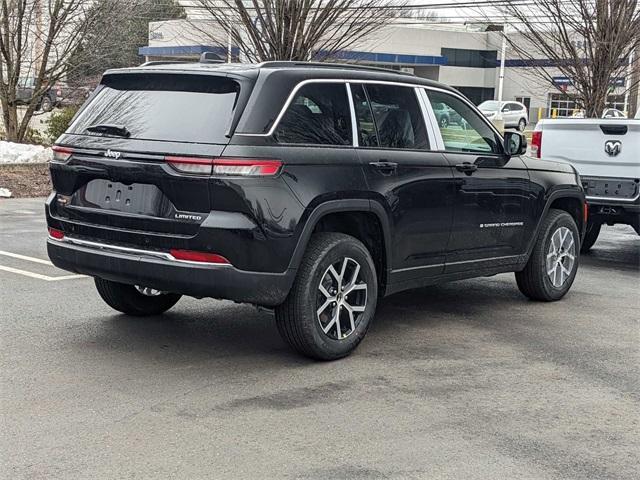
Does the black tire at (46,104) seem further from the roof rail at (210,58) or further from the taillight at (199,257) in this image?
the taillight at (199,257)

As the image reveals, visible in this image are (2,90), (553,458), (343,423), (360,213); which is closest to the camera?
(553,458)

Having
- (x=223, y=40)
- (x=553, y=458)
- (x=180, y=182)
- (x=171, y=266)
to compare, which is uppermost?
(x=223, y=40)

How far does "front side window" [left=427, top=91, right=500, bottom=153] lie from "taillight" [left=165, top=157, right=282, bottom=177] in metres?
1.98

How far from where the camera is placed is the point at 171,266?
5.40 metres

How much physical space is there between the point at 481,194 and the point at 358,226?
1.36 meters

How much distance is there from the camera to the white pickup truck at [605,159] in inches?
394

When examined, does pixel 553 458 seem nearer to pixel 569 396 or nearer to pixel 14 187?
pixel 569 396

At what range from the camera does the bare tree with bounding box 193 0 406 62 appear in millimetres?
17625

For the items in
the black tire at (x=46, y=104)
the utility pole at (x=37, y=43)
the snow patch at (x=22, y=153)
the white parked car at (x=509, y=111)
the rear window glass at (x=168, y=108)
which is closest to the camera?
the rear window glass at (x=168, y=108)

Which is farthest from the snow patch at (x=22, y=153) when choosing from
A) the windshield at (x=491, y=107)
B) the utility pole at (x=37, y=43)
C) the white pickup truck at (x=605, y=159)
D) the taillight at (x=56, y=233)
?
the windshield at (x=491, y=107)

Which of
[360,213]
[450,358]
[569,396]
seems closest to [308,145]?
[360,213]

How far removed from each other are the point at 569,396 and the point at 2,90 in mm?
17181

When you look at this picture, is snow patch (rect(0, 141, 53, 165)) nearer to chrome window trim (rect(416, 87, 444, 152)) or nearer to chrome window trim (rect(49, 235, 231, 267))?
chrome window trim (rect(49, 235, 231, 267))

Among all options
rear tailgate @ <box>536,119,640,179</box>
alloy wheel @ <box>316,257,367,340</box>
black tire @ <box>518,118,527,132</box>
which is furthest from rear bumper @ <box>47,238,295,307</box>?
black tire @ <box>518,118,527,132</box>
